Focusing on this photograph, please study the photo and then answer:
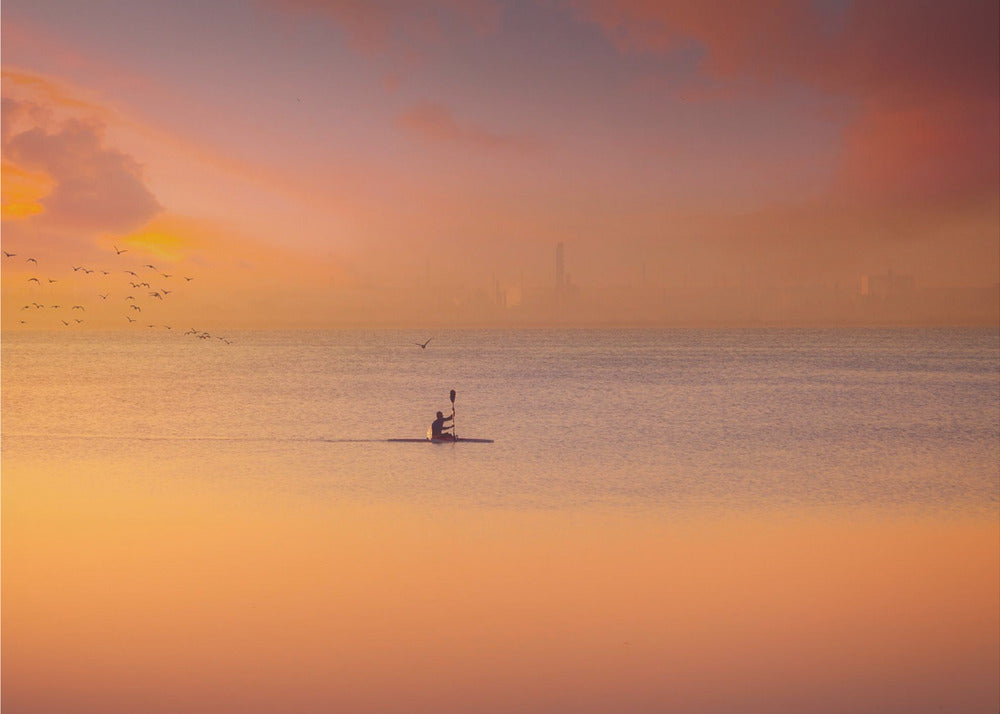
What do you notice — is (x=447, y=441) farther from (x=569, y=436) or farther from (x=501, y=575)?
(x=501, y=575)

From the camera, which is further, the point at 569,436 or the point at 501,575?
the point at 569,436

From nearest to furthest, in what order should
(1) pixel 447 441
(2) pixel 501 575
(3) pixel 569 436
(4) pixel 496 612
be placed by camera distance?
(4) pixel 496 612, (2) pixel 501 575, (1) pixel 447 441, (3) pixel 569 436

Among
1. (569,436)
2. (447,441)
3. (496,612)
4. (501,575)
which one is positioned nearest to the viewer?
(496,612)

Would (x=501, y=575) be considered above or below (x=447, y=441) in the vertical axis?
below

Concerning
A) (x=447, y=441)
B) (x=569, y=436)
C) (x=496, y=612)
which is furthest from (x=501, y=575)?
(x=569, y=436)

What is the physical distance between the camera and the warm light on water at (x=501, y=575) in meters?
10.8

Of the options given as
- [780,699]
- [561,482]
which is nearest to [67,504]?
[561,482]

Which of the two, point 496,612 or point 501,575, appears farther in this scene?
point 501,575

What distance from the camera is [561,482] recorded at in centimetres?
2648

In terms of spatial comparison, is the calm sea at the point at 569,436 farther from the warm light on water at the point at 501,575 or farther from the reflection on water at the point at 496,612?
the reflection on water at the point at 496,612

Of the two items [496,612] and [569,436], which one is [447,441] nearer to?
[569,436]

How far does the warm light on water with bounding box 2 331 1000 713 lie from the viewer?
1081 centimetres

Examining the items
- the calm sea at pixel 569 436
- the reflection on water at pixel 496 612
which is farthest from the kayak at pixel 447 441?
the reflection on water at pixel 496 612

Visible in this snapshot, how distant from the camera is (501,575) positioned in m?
15.6
